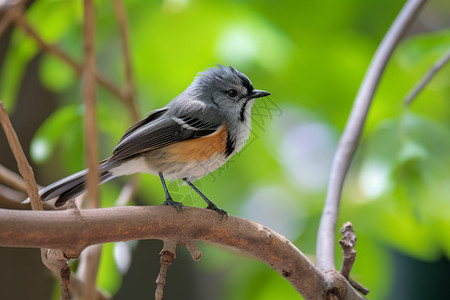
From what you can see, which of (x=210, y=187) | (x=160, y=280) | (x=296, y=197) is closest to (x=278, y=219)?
(x=296, y=197)

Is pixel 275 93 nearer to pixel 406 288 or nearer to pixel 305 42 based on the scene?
pixel 305 42

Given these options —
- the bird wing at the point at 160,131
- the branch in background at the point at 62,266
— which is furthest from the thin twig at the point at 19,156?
the bird wing at the point at 160,131

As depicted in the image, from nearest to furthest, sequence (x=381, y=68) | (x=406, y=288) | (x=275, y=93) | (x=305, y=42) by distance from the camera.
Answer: (x=381, y=68) < (x=275, y=93) < (x=305, y=42) < (x=406, y=288)

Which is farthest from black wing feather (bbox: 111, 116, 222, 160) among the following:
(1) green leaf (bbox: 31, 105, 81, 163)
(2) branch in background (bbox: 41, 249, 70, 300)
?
(1) green leaf (bbox: 31, 105, 81, 163)

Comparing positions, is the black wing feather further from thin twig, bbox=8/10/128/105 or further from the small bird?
thin twig, bbox=8/10/128/105

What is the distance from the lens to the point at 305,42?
1741mm

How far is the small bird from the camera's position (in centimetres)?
98

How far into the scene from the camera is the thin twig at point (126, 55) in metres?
1.12

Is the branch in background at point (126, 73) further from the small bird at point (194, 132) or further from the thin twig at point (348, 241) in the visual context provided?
the thin twig at point (348, 241)

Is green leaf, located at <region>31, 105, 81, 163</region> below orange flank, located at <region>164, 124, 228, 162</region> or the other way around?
below

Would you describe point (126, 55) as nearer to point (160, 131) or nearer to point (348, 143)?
point (160, 131)

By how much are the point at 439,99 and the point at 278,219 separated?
2.16ft

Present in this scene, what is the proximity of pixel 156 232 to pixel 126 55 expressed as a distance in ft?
1.99

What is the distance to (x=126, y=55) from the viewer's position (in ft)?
4.08
